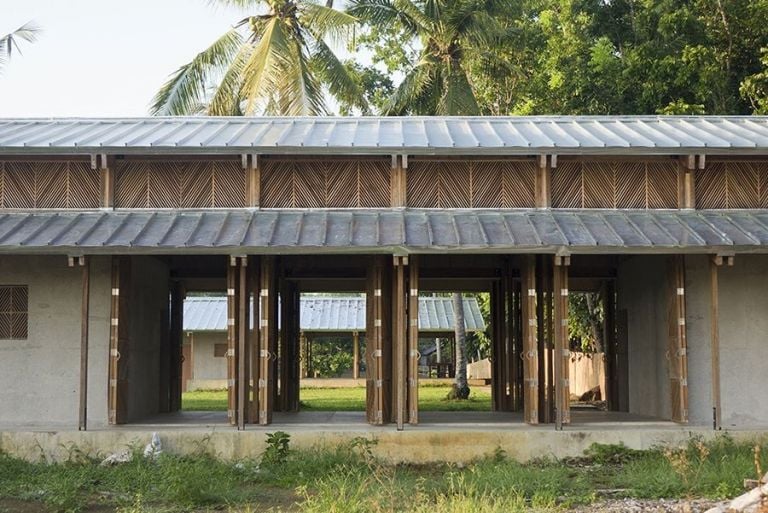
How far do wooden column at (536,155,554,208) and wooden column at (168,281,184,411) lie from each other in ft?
26.0

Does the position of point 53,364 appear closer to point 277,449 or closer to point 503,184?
point 277,449

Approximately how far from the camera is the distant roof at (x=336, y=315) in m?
38.4

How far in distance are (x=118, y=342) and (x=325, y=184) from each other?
168 inches

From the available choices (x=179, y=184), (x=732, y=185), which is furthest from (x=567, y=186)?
(x=179, y=184)

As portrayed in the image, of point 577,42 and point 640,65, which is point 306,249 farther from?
point 577,42

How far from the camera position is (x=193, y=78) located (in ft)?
86.0

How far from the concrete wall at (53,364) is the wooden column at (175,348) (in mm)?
3625

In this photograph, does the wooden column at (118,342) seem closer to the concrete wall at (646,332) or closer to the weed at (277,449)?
the weed at (277,449)

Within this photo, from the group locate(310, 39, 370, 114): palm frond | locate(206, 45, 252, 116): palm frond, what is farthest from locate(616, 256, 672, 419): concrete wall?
locate(206, 45, 252, 116): palm frond

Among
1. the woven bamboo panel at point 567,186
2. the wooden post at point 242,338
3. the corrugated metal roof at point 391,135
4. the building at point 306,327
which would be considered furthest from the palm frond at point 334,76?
the building at point 306,327

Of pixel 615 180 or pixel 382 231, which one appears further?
pixel 615 180

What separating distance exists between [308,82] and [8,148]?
37.6 feet

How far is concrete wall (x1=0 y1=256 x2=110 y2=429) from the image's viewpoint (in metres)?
16.4

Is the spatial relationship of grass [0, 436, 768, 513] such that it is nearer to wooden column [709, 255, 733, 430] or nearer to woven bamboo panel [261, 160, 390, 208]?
wooden column [709, 255, 733, 430]
